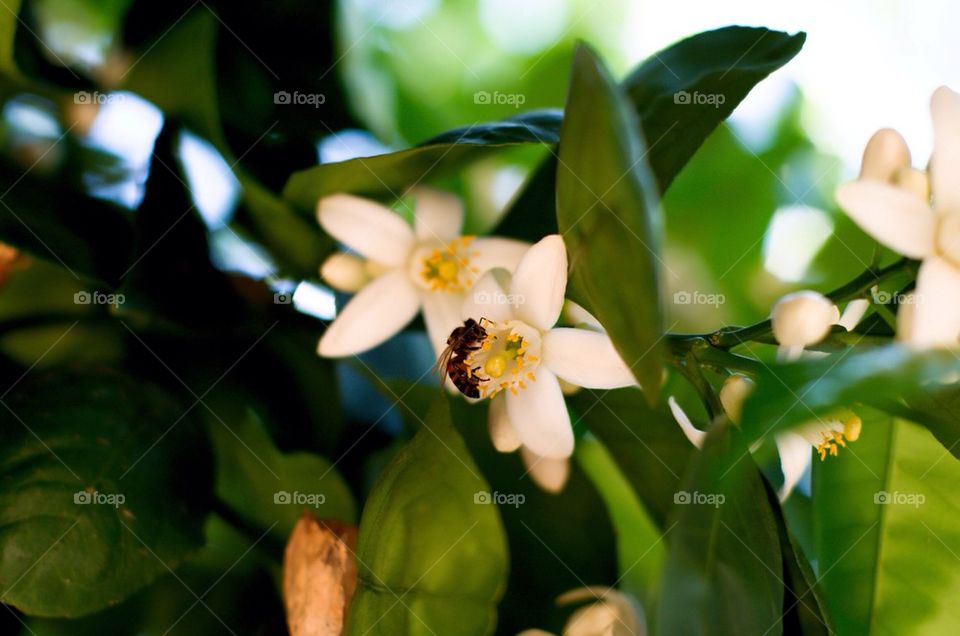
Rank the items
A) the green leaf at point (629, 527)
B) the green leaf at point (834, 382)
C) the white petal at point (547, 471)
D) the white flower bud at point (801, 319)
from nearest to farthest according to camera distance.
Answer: the green leaf at point (834, 382)
the white flower bud at point (801, 319)
the white petal at point (547, 471)
the green leaf at point (629, 527)

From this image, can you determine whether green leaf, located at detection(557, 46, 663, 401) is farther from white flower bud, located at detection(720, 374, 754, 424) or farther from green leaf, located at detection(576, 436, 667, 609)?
green leaf, located at detection(576, 436, 667, 609)

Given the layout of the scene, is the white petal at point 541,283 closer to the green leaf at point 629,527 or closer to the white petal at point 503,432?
the white petal at point 503,432

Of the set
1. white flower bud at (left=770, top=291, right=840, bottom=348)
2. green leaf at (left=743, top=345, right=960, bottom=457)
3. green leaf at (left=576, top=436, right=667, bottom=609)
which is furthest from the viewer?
green leaf at (left=576, top=436, right=667, bottom=609)

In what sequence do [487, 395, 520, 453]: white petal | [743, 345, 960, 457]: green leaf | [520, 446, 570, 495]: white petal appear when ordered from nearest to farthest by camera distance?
[743, 345, 960, 457]: green leaf, [487, 395, 520, 453]: white petal, [520, 446, 570, 495]: white petal

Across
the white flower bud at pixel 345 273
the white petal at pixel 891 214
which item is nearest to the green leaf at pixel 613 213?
the white petal at pixel 891 214

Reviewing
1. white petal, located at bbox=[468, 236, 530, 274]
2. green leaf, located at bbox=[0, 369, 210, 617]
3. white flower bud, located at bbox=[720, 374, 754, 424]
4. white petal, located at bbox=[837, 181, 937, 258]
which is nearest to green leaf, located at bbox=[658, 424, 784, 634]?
white flower bud, located at bbox=[720, 374, 754, 424]

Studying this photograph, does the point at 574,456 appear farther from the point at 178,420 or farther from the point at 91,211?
the point at 91,211

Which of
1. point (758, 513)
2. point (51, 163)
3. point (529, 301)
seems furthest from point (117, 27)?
point (758, 513)

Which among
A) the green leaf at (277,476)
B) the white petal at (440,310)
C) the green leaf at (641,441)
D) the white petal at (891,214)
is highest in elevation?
the white petal at (891,214)
